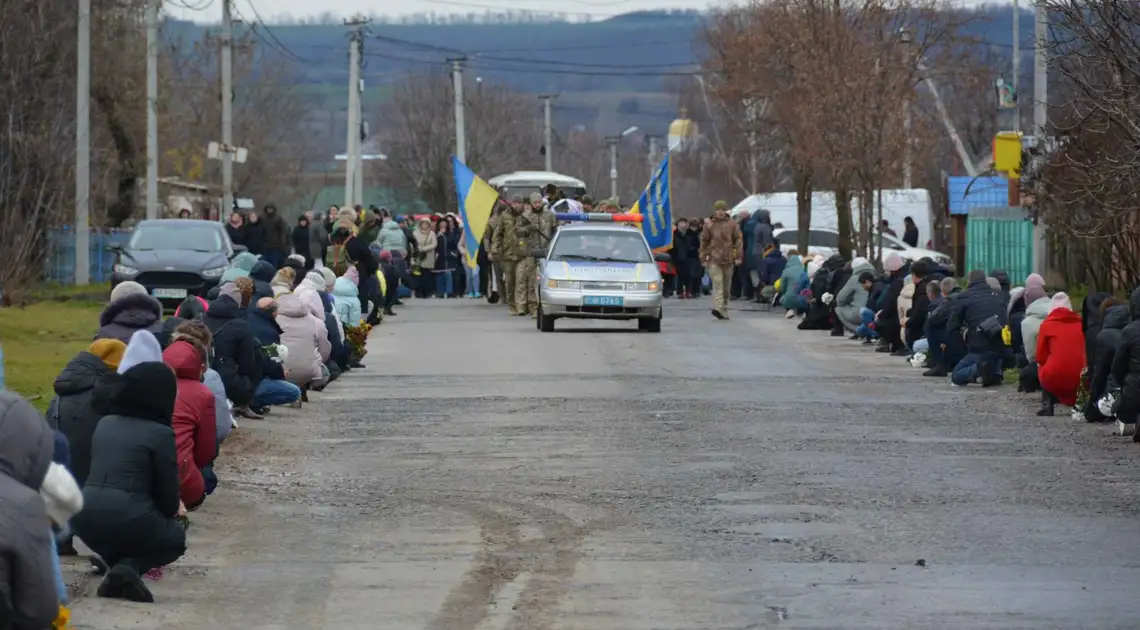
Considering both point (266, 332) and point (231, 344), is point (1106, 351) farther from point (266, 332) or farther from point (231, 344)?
point (266, 332)

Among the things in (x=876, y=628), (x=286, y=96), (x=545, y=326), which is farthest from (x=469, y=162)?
(x=876, y=628)

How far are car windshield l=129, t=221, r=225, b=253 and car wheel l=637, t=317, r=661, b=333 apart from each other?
8.53 metres

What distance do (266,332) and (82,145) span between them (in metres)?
26.0

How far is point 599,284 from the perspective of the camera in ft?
100

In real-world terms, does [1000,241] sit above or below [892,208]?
below

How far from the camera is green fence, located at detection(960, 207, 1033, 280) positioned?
1677 inches

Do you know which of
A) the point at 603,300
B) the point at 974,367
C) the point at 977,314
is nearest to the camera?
the point at 974,367

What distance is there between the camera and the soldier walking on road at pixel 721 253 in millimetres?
34938

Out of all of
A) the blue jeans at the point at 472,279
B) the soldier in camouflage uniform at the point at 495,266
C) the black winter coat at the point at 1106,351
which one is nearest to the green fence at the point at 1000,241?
the soldier in camouflage uniform at the point at 495,266

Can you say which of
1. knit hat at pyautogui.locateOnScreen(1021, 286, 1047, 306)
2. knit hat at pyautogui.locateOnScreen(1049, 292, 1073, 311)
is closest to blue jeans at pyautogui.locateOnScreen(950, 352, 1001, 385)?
knit hat at pyautogui.locateOnScreen(1021, 286, 1047, 306)

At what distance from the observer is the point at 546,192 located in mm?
42812

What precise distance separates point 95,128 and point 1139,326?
121 feet

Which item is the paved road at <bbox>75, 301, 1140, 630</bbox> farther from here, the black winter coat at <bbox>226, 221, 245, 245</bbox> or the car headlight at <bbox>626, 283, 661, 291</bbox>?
the black winter coat at <bbox>226, 221, 245, 245</bbox>

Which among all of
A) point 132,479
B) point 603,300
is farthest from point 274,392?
point 603,300
